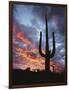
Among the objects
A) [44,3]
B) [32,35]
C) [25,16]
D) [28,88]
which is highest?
[44,3]

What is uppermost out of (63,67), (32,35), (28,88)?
(32,35)

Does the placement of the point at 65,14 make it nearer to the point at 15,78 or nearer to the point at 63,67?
the point at 63,67

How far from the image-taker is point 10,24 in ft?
7.43

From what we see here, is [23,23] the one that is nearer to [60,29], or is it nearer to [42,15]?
[42,15]

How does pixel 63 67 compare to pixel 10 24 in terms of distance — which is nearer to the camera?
pixel 10 24

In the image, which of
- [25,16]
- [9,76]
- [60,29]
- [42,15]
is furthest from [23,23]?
[9,76]

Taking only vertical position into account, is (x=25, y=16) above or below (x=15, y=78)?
above

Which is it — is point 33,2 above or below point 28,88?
above

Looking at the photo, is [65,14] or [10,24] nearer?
[10,24]

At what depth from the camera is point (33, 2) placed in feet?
7.69

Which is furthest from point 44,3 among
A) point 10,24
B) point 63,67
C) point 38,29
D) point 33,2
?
point 63,67

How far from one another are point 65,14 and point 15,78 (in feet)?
2.89

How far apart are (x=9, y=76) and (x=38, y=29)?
0.58 meters

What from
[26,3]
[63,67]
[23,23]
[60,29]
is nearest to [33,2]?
[26,3]
